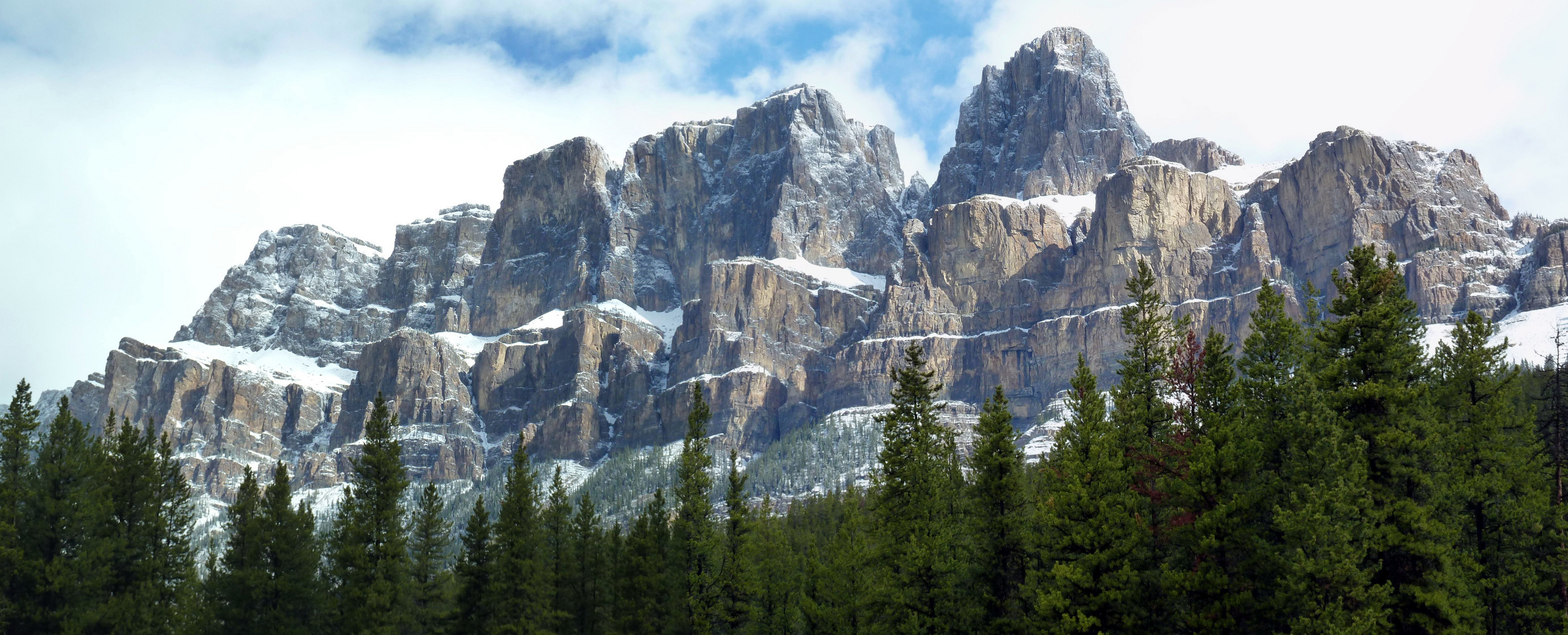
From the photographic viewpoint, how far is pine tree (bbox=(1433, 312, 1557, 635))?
2050 inches

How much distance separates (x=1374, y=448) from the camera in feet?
157

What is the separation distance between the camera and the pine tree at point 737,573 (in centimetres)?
7225

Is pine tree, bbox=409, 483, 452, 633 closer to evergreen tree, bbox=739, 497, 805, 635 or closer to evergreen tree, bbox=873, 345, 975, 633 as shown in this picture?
evergreen tree, bbox=739, 497, 805, 635

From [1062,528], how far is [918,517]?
13.3m

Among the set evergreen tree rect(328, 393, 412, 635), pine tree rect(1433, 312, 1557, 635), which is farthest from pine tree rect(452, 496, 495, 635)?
pine tree rect(1433, 312, 1557, 635)

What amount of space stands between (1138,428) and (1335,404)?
10.5 metres

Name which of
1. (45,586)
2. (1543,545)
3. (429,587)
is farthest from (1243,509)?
(45,586)

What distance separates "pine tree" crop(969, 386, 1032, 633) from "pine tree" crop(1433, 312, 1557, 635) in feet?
58.1

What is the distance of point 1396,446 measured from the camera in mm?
47156

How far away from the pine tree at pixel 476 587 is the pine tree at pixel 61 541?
21.3m

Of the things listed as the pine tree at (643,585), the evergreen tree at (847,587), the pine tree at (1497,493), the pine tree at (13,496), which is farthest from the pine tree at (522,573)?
the pine tree at (1497,493)

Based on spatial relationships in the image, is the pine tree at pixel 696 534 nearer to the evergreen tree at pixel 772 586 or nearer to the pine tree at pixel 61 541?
the evergreen tree at pixel 772 586

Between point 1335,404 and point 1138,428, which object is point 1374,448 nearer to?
point 1335,404

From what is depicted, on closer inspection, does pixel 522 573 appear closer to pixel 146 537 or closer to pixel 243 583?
pixel 243 583
